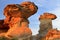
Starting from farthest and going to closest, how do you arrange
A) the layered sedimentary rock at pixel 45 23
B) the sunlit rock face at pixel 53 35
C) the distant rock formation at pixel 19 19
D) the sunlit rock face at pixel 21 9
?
1. the layered sedimentary rock at pixel 45 23
2. the sunlit rock face at pixel 21 9
3. the distant rock formation at pixel 19 19
4. the sunlit rock face at pixel 53 35

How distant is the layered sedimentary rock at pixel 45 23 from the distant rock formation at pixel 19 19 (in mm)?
3854

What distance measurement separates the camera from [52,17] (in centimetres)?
4322

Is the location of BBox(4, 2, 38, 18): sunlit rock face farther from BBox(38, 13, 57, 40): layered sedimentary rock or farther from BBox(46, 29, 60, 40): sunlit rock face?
BBox(46, 29, 60, 40): sunlit rock face

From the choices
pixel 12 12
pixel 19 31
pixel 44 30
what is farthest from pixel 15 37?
pixel 44 30

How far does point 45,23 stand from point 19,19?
7474 mm

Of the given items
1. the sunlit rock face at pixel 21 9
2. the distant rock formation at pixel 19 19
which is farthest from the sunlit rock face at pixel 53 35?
the sunlit rock face at pixel 21 9

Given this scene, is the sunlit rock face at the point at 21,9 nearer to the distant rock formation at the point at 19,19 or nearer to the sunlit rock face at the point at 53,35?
the distant rock formation at the point at 19,19

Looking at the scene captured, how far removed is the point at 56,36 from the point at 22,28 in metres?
4.35

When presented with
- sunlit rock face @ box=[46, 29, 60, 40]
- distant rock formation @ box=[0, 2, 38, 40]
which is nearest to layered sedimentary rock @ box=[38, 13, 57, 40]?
distant rock formation @ box=[0, 2, 38, 40]

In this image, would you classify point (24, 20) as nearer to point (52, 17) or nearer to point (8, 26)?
point (8, 26)

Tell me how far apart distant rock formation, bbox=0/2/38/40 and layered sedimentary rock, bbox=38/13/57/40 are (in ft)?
12.6

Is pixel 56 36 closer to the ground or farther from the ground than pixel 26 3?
closer to the ground

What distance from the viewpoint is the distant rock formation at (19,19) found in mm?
37656

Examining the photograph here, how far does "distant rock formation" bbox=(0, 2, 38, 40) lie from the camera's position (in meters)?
37.7
